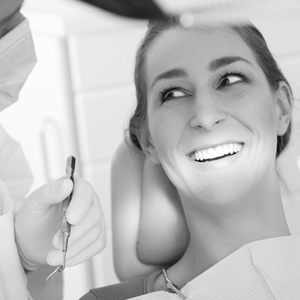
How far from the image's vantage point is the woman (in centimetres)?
106

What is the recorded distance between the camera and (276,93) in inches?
46.7

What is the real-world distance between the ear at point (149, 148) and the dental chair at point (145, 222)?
0.05 meters

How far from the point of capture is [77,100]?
2.05 m

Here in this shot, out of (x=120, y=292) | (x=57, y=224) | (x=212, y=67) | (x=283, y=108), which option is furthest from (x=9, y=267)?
(x=283, y=108)

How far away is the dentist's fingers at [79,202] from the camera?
0.95 metres

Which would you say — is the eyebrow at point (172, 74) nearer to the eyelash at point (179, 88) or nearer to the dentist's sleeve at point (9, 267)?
the eyelash at point (179, 88)

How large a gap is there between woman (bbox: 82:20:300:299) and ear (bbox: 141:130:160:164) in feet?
0.25

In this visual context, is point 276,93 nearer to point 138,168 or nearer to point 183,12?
point 183,12

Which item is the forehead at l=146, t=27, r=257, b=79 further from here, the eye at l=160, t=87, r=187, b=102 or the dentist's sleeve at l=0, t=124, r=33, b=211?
the dentist's sleeve at l=0, t=124, r=33, b=211

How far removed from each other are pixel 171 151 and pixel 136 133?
0.25 m

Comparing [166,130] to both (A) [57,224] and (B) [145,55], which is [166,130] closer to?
(B) [145,55]

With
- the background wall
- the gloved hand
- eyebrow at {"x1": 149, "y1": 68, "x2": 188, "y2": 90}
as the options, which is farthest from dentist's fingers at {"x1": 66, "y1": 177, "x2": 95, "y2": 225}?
the background wall

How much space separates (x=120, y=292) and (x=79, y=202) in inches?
12.7

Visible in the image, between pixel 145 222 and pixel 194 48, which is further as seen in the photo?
pixel 145 222
